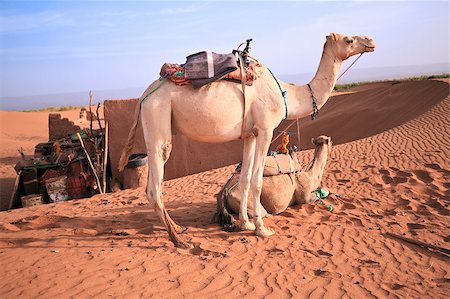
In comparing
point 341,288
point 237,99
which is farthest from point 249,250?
point 237,99

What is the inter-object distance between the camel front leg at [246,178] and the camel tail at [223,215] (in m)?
0.20

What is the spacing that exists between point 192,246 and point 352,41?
364 centimetres

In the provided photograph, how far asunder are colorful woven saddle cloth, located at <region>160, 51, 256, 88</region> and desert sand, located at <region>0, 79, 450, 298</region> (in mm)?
2168

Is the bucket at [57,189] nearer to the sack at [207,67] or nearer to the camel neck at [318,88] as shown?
the sack at [207,67]

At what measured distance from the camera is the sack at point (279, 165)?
639 cm

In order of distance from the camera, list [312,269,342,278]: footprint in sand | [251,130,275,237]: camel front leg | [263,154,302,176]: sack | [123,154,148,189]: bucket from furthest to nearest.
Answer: [123,154,148,189]: bucket → [263,154,302,176]: sack → [251,130,275,237]: camel front leg → [312,269,342,278]: footprint in sand

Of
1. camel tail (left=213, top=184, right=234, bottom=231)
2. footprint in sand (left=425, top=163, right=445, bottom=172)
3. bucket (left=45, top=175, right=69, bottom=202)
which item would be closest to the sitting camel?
camel tail (left=213, top=184, right=234, bottom=231)

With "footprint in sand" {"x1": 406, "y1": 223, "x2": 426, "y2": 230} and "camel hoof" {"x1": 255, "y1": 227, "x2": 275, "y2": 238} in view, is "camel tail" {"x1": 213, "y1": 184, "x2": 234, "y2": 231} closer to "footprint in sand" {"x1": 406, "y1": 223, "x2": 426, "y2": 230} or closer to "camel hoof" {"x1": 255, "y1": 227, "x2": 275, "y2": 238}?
"camel hoof" {"x1": 255, "y1": 227, "x2": 275, "y2": 238}

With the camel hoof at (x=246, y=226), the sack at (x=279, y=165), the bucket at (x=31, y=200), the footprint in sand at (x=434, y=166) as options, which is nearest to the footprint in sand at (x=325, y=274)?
the camel hoof at (x=246, y=226)

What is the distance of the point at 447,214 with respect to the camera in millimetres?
6434

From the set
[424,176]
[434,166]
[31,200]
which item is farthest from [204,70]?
[31,200]

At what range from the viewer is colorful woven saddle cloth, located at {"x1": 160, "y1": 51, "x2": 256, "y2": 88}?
194 inches

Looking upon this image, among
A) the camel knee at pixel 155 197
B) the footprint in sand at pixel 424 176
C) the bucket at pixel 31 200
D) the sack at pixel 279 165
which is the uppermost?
the sack at pixel 279 165

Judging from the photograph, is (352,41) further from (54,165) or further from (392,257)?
(54,165)
